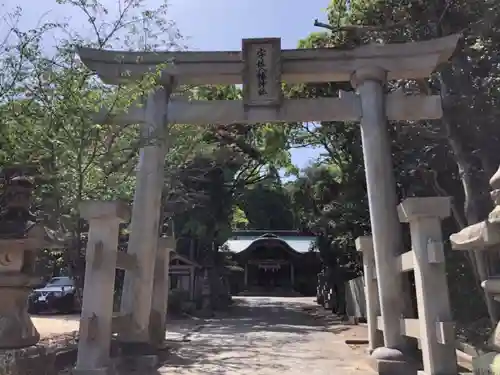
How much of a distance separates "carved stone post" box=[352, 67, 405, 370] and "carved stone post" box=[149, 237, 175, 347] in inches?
156

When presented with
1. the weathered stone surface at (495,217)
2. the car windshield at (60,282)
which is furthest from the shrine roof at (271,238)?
the weathered stone surface at (495,217)

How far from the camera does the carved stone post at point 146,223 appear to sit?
25.0 ft

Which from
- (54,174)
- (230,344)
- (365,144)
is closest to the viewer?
(54,174)

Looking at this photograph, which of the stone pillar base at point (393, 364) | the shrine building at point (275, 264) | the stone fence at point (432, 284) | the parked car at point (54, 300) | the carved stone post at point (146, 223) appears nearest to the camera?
the stone fence at point (432, 284)

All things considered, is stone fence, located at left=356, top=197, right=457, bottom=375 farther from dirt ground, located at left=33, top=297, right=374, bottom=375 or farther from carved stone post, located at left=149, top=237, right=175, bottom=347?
carved stone post, located at left=149, top=237, right=175, bottom=347

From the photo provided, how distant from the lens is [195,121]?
27.7ft

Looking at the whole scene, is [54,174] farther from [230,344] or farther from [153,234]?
[230,344]

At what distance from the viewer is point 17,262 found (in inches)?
209

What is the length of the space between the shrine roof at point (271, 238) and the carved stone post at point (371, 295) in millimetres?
25388

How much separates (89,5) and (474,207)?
7569mm

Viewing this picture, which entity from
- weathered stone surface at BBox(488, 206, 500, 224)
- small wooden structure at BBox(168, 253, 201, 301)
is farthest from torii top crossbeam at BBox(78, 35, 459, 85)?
small wooden structure at BBox(168, 253, 201, 301)

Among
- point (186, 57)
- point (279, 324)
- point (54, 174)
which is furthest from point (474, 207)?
point (279, 324)

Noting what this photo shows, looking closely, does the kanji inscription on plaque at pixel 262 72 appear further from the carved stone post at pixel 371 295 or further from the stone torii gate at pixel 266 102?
the carved stone post at pixel 371 295

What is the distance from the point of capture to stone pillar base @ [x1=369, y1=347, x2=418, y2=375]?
6539 mm
